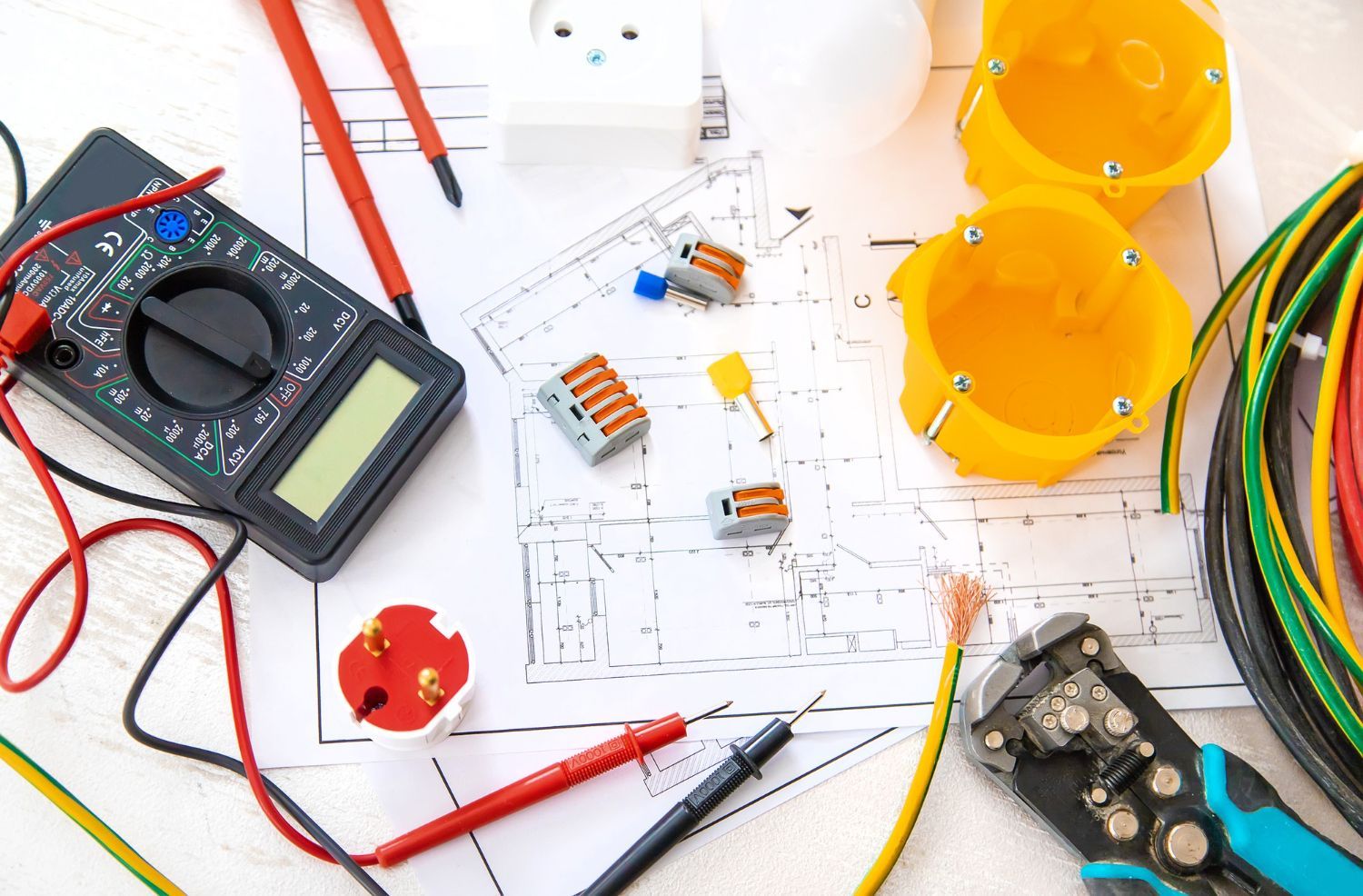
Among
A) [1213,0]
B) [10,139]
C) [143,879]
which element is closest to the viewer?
[143,879]

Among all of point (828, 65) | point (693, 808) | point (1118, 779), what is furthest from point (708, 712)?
point (828, 65)

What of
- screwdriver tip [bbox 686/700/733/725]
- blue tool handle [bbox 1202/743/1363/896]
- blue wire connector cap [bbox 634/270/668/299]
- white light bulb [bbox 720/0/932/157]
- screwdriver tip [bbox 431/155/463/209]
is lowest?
blue tool handle [bbox 1202/743/1363/896]

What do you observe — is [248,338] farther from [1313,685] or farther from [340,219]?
[1313,685]

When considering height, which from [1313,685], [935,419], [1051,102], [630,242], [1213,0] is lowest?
[1313,685]

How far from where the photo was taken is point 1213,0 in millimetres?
1082

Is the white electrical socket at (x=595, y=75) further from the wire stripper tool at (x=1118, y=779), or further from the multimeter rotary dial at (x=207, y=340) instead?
the wire stripper tool at (x=1118, y=779)

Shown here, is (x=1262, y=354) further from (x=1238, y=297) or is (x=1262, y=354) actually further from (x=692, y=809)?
(x=692, y=809)

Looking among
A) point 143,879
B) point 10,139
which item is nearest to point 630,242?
point 10,139

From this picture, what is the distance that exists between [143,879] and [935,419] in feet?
2.31

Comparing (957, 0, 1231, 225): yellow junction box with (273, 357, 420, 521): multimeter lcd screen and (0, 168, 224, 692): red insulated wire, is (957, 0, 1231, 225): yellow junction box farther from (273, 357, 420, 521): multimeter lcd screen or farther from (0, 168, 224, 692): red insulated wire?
(0, 168, 224, 692): red insulated wire

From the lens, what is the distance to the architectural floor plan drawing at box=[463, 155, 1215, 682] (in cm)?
94

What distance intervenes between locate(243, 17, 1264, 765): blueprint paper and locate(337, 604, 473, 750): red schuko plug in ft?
0.22

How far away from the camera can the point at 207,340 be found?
884mm

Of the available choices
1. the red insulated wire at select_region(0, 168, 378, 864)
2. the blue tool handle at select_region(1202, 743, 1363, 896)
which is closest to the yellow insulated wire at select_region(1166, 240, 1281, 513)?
the blue tool handle at select_region(1202, 743, 1363, 896)
